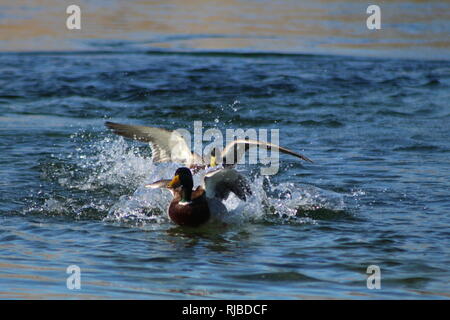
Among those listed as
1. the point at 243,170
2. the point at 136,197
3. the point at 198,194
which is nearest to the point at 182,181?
the point at 198,194

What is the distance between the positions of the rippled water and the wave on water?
0.02 metres

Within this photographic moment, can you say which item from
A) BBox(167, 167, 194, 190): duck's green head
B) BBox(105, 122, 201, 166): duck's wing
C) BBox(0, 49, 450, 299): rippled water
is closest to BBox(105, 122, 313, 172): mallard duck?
BBox(105, 122, 201, 166): duck's wing

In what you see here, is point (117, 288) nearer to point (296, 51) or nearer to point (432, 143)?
point (432, 143)

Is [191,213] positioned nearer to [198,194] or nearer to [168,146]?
[198,194]

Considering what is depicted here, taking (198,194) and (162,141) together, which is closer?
(198,194)

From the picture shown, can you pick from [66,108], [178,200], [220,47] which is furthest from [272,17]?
[178,200]

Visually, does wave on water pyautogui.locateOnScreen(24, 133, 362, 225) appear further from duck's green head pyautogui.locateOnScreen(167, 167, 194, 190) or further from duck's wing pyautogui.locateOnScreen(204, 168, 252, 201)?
duck's green head pyautogui.locateOnScreen(167, 167, 194, 190)

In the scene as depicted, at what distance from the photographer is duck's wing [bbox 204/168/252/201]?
8461 mm

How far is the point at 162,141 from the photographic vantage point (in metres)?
9.62

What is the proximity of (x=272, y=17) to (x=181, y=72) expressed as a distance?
6.40 m

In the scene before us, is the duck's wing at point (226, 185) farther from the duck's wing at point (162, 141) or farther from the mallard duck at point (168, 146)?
the duck's wing at point (162, 141)

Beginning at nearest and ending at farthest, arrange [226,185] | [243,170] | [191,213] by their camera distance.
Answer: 1. [191,213]
2. [226,185]
3. [243,170]

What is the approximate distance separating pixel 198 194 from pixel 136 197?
2.39 feet

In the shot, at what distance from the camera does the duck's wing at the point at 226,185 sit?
27.8ft
